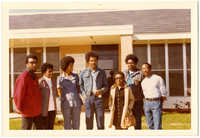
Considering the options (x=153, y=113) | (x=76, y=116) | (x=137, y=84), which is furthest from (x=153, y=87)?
(x=76, y=116)

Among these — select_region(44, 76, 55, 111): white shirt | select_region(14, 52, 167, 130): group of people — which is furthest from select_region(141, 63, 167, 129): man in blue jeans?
select_region(44, 76, 55, 111): white shirt

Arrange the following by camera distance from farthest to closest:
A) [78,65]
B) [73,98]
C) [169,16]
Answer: [169,16] → [78,65] → [73,98]

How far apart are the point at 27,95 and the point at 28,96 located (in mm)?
25

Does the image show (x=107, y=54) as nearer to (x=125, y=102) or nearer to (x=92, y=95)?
(x=92, y=95)

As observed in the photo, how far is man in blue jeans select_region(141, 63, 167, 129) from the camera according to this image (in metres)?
5.33

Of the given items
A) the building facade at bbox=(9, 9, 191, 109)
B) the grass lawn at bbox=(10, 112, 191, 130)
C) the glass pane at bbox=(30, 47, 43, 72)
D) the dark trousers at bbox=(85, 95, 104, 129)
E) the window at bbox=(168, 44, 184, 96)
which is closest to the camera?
the dark trousers at bbox=(85, 95, 104, 129)

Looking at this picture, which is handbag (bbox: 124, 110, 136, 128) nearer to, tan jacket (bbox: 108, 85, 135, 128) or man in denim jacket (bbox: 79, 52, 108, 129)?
Result: tan jacket (bbox: 108, 85, 135, 128)

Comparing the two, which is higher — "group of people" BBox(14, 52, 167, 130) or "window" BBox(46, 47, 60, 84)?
"window" BBox(46, 47, 60, 84)

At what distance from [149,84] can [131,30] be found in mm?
3152

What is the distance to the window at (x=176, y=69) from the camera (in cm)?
864

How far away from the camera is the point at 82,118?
5.57m

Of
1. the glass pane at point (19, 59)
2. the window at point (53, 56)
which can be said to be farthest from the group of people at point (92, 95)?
the window at point (53, 56)
